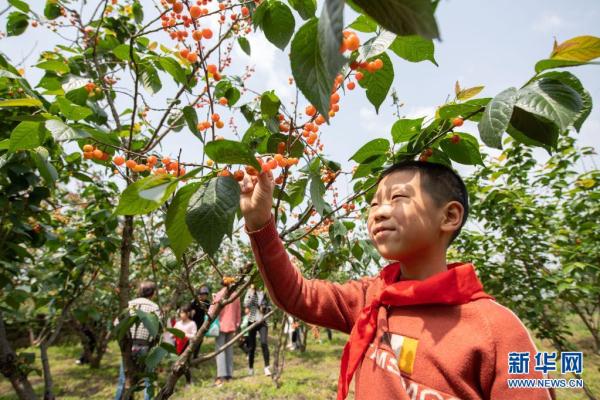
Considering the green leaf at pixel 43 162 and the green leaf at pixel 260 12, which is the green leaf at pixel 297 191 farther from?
the green leaf at pixel 43 162

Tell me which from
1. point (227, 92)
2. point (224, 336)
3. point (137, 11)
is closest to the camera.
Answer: point (227, 92)

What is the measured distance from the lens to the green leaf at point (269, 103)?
1196 millimetres

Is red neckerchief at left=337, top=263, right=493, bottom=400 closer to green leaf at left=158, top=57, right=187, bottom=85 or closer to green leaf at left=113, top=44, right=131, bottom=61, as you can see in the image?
green leaf at left=158, top=57, right=187, bottom=85

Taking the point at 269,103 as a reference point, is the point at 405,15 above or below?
below

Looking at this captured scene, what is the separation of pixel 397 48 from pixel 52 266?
4698mm

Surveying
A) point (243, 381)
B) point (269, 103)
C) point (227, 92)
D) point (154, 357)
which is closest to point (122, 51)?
point (227, 92)

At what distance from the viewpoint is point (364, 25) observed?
0.94 metres

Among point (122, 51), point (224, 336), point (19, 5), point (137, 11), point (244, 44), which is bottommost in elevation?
point (224, 336)

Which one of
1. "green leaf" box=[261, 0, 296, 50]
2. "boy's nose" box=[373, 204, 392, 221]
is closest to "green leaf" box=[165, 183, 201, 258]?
"green leaf" box=[261, 0, 296, 50]

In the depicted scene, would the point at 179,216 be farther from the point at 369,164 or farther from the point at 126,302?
the point at 126,302

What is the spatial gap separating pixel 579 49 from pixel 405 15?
58cm

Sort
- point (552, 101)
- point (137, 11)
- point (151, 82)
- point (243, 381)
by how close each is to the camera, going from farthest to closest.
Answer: point (243, 381)
point (137, 11)
point (151, 82)
point (552, 101)

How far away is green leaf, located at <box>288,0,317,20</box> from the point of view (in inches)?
36.9

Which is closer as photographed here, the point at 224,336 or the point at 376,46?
the point at 376,46
